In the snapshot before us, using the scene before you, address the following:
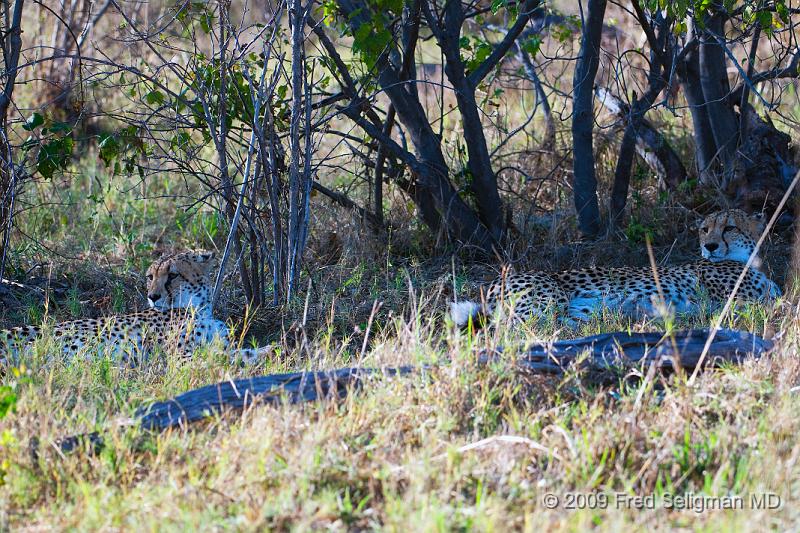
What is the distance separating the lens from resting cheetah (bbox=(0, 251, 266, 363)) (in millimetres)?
4594

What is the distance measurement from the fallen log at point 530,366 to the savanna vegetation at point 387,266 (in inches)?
2.4

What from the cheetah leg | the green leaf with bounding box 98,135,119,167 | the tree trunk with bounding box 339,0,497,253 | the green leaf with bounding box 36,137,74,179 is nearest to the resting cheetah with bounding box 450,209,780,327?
the tree trunk with bounding box 339,0,497,253

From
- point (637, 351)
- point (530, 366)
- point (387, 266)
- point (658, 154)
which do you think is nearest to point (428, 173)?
point (387, 266)

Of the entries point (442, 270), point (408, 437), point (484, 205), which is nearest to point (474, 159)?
point (484, 205)

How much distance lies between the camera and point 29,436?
3.08 metres

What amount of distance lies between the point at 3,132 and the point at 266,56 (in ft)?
5.52

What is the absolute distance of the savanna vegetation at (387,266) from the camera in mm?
2826

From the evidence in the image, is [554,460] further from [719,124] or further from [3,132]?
[719,124]

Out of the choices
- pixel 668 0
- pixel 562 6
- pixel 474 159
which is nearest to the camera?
pixel 668 0

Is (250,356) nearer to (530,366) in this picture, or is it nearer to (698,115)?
(530,366)

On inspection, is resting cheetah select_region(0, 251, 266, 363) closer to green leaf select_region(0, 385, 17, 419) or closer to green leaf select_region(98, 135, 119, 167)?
green leaf select_region(98, 135, 119, 167)

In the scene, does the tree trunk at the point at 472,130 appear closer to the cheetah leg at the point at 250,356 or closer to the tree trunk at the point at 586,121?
the tree trunk at the point at 586,121

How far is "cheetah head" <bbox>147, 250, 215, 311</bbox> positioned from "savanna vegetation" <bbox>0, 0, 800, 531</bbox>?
0.14 m

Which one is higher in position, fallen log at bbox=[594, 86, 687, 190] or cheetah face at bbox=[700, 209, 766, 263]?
fallen log at bbox=[594, 86, 687, 190]
